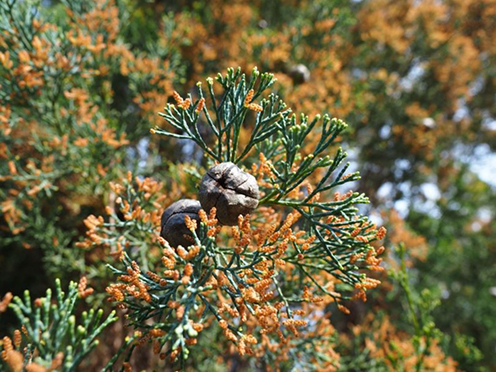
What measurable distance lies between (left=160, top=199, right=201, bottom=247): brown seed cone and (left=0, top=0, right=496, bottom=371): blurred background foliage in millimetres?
457

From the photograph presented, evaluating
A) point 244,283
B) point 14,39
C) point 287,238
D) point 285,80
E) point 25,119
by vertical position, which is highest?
point 285,80

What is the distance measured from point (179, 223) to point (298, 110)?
2.55 metres

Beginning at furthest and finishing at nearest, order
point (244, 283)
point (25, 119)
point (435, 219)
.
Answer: point (435, 219) < point (25, 119) < point (244, 283)

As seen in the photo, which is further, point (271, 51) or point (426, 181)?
point (426, 181)

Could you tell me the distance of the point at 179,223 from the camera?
168cm

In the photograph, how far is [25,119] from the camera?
3.50 meters

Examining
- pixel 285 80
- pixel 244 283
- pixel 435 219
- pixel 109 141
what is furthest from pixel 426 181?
pixel 244 283

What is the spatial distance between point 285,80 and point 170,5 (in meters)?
2.76

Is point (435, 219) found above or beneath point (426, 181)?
beneath

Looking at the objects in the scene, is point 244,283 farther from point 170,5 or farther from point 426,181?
point 426,181

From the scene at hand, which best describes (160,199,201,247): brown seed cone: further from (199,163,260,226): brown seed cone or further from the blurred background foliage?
the blurred background foliage

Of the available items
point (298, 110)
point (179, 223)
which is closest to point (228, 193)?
point (179, 223)

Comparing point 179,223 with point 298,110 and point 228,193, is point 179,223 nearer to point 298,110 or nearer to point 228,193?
→ point 228,193

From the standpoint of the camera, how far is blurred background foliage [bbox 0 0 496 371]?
3.21 meters
